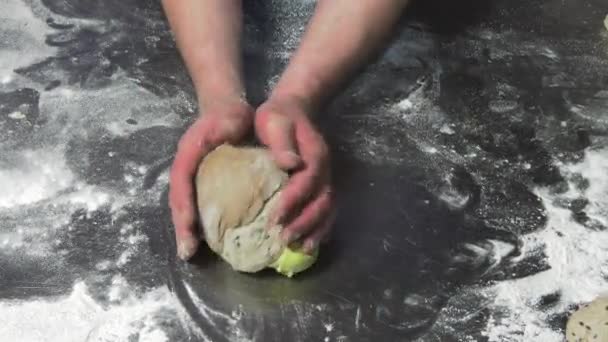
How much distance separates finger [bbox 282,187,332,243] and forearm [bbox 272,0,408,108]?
18cm

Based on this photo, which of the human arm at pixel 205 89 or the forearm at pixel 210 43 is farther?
the forearm at pixel 210 43

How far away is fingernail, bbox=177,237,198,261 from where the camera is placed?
962mm

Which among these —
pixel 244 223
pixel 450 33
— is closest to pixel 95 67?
pixel 244 223

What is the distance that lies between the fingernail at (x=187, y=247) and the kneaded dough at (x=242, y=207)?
19 mm

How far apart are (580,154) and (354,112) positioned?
0.35 meters

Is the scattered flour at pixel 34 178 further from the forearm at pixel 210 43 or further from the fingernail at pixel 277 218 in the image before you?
the fingernail at pixel 277 218

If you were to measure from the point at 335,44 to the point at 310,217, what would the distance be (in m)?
0.33

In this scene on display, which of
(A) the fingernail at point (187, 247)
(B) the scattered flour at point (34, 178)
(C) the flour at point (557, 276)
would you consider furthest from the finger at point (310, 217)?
(B) the scattered flour at point (34, 178)

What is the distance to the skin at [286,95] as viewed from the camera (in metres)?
0.96

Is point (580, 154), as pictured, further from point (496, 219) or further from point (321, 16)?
point (321, 16)

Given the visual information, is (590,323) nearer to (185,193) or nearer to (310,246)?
(310,246)

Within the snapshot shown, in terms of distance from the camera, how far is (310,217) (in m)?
0.95

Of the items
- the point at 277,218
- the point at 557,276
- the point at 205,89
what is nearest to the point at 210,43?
the point at 205,89

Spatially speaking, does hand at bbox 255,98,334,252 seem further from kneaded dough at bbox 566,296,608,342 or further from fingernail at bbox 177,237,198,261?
kneaded dough at bbox 566,296,608,342
